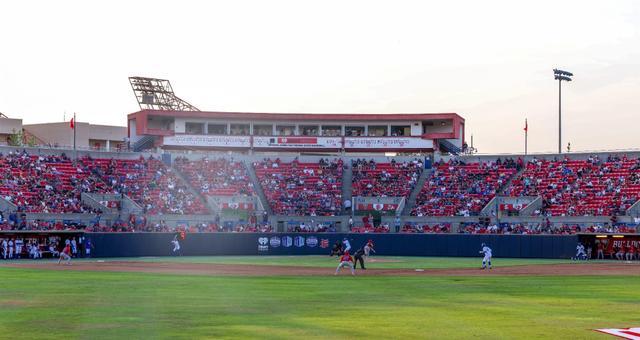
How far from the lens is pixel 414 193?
3438 inches

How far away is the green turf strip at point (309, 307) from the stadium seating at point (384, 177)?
1742 inches

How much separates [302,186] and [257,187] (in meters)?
4.31

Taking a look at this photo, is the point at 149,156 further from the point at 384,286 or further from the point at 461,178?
the point at 384,286

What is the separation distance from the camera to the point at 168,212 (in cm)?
7794

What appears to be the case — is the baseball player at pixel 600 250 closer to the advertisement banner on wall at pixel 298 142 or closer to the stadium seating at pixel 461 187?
the stadium seating at pixel 461 187

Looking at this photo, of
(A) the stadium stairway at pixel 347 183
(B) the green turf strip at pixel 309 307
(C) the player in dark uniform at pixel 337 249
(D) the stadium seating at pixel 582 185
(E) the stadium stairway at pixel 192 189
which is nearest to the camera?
(B) the green turf strip at pixel 309 307

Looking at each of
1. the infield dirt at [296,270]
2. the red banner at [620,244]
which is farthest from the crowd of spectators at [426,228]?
the infield dirt at [296,270]

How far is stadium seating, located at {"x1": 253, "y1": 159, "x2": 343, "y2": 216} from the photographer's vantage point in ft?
277

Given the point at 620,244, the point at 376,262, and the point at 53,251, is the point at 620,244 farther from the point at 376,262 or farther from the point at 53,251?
the point at 53,251

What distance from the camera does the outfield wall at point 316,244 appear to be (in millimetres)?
70625

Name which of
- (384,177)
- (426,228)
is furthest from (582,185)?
(384,177)

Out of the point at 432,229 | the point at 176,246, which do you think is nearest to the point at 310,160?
the point at 432,229

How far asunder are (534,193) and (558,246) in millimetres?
10058

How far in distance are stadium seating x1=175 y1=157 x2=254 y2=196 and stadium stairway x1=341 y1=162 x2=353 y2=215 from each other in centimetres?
891
